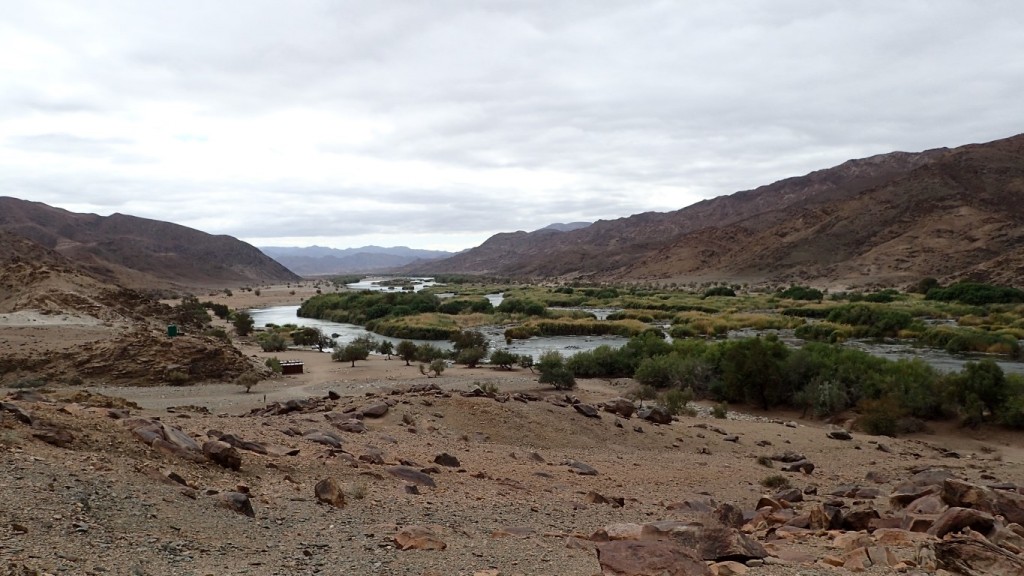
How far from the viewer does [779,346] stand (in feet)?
93.6

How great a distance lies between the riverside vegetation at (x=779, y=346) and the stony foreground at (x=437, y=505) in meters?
6.06

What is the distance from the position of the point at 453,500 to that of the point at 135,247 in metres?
155

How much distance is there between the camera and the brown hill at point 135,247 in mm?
125044

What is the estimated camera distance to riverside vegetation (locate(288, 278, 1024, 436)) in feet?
78.1

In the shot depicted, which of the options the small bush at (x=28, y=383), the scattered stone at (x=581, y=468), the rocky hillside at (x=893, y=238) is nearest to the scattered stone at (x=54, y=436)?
the scattered stone at (x=581, y=468)

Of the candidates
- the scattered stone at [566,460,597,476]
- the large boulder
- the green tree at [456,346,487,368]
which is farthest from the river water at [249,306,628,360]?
the large boulder

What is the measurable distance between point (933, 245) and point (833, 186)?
95.5 metres

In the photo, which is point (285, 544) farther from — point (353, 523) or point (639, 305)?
point (639, 305)

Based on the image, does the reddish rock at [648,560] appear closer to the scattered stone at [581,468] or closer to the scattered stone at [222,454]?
the scattered stone at [222,454]

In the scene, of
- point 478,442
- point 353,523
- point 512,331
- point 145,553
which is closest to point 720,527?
point 353,523

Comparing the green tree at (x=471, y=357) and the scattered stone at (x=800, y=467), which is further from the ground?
the green tree at (x=471, y=357)

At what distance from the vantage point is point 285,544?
764cm

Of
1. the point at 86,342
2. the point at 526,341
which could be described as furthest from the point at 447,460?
the point at 526,341

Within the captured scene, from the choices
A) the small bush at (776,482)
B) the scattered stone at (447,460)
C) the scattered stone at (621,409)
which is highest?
the scattered stone at (447,460)
